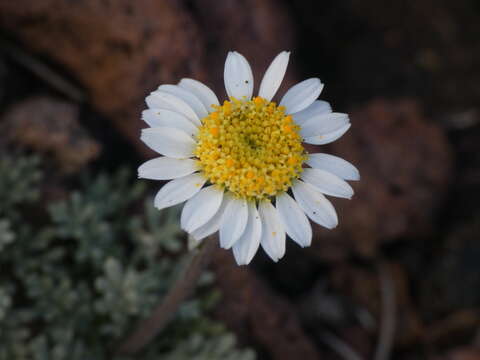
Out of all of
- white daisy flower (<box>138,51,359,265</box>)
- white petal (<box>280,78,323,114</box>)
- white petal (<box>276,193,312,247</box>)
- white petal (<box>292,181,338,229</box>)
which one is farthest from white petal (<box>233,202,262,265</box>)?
white petal (<box>280,78,323,114</box>)

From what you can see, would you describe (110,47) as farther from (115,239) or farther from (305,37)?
(305,37)

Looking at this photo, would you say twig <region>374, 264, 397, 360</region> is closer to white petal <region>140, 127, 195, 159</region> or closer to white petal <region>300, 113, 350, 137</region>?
white petal <region>300, 113, 350, 137</region>

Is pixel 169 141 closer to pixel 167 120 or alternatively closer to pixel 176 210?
pixel 167 120

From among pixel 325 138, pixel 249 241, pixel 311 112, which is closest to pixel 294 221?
pixel 249 241

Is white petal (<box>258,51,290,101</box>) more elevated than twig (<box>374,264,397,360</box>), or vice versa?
white petal (<box>258,51,290,101</box>)

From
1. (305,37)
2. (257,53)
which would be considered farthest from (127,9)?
(305,37)

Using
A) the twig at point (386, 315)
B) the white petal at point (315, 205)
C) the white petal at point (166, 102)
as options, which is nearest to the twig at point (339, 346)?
the twig at point (386, 315)

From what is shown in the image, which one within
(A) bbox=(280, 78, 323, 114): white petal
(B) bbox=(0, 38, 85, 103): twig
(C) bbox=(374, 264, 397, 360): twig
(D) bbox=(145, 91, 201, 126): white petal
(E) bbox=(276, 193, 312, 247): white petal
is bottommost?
(C) bbox=(374, 264, 397, 360): twig
